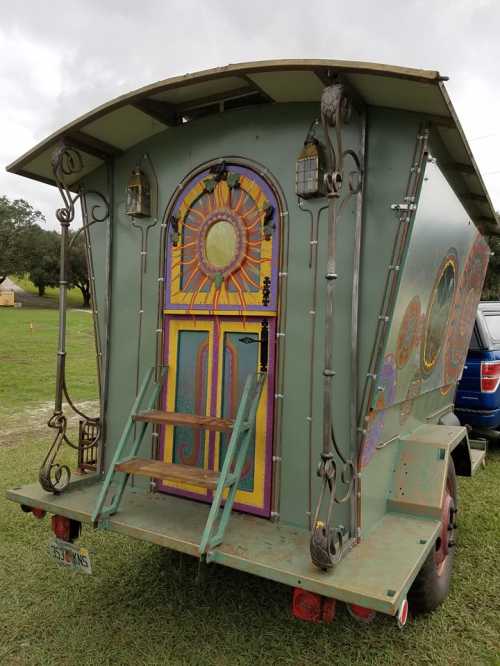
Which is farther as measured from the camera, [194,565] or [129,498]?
[194,565]

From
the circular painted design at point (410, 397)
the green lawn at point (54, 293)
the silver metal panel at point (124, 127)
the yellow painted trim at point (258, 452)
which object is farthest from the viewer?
the green lawn at point (54, 293)

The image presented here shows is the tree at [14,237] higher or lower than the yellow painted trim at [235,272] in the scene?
higher

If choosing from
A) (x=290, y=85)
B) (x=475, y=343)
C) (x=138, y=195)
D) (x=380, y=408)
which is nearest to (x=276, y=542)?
(x=380, y=408)

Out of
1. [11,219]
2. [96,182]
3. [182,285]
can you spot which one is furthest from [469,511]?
[11,219]

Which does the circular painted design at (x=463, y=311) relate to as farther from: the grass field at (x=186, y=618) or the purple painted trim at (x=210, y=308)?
the purple painted trim at (x=210, y=308)

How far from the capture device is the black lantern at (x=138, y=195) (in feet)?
11.5

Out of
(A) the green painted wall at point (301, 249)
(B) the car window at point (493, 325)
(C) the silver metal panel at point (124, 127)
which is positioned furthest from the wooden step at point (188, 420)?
(B) the car window at point (493, 325)

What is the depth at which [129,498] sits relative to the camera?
3406mm

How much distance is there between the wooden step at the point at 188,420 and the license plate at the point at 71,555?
2.59 feet

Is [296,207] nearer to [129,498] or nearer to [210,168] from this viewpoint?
[210,168]

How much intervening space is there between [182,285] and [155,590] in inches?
78.4

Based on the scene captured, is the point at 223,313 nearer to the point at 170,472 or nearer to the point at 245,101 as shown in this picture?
the point at 170,472

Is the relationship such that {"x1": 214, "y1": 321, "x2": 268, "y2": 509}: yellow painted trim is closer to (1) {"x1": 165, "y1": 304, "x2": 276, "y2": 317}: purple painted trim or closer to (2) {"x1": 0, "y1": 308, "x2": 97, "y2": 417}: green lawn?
(1) {"x1": 165, "y1": 304, "x2": 276, "y2": 317}: purple painted trim

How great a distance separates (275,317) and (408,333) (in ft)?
2.70
